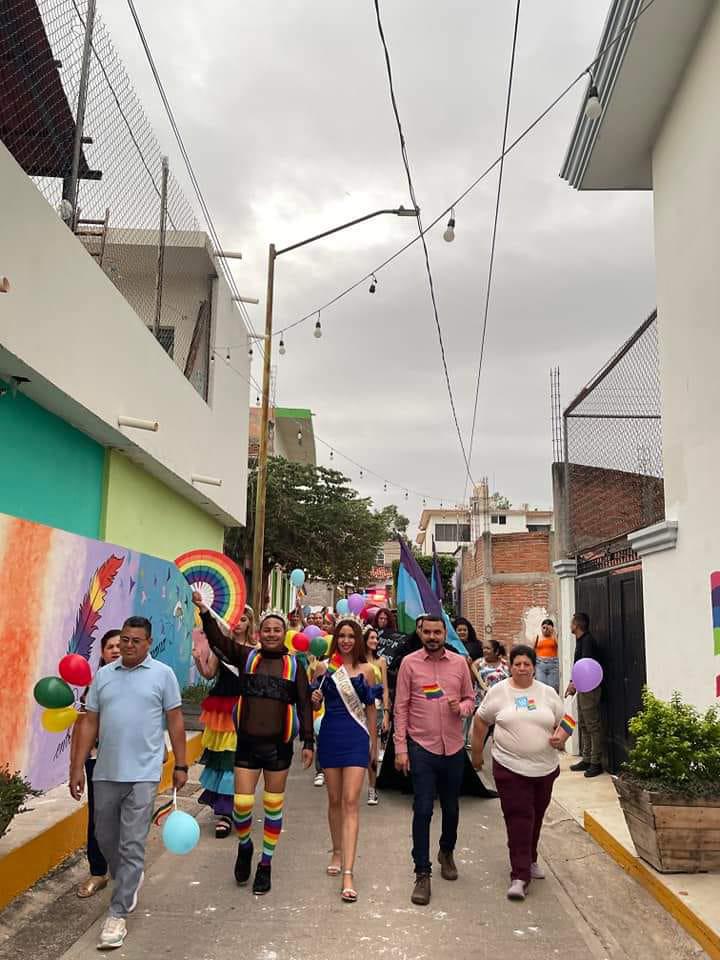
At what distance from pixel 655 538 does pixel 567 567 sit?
369cm

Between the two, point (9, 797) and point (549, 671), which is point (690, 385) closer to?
point (549, 671)

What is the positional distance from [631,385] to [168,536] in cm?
820

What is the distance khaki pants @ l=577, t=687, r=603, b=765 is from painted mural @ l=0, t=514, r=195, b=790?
538cm

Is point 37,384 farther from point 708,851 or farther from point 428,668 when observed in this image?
point 708,851

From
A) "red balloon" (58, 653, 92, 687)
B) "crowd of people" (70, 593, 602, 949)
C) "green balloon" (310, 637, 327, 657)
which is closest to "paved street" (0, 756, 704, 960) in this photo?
"crowd of people" (70, 593, 602, 949)

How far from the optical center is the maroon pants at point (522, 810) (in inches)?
214

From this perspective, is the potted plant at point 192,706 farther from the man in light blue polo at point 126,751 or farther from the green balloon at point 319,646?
the man in light blue polo at point 126,751

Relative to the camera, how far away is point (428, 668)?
229 inches

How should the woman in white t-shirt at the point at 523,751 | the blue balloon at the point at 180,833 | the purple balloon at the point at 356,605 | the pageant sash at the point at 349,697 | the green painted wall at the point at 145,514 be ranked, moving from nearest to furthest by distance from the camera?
the blue balloon at the point at 180,833
the woman in white t-shirt at the point at 523,751
the pageant sash at the point at 349,697
the green painted wall at the point at 145,514
the purple balloon at the point at 356,605

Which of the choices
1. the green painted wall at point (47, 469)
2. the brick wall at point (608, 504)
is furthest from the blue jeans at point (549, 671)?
the green painted wall at point (47, 469)

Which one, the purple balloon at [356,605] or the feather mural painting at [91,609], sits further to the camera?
the purple balloon at [356,605]

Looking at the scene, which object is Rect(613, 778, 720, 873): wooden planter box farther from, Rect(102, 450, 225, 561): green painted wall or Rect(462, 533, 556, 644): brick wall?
Rect(462, 533, 556, 644): brick wall

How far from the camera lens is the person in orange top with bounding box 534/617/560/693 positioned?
40.0 ft

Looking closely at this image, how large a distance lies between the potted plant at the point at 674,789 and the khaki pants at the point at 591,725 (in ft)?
12.6
